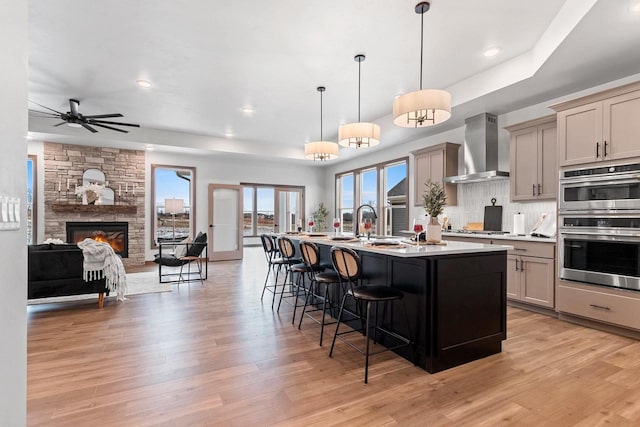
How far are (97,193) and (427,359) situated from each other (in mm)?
7703

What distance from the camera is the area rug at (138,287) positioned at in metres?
4.51

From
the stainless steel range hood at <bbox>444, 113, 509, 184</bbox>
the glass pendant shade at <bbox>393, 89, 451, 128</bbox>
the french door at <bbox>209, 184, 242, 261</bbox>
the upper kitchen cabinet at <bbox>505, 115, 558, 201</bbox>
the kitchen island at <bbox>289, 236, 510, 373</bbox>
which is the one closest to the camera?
the kitchen island at <bbox>289, 236, 510, 373</bbox>

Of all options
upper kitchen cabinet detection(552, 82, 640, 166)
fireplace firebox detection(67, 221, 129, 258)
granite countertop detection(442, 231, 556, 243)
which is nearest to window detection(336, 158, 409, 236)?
granite countertop detection(442, 231, 556, 243)

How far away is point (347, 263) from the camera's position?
263cm

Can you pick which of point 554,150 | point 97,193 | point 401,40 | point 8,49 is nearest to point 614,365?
point 554,150

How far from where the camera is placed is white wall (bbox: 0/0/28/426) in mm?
1201

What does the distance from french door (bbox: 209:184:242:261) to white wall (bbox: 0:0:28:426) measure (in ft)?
24.1

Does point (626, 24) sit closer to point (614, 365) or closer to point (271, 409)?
point (614, 365)

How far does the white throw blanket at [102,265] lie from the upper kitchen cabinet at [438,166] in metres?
5.08

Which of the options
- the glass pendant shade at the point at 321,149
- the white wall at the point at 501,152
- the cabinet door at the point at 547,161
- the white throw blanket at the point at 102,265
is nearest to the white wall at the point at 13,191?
the white throw blanket at the point at 102,265

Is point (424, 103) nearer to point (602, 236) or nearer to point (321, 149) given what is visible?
point (321, 149)

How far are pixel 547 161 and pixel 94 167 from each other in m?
8.70

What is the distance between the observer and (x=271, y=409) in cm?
197

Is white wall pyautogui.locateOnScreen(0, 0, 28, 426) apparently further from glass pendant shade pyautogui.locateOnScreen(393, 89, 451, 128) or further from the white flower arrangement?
the white flower arrangement
